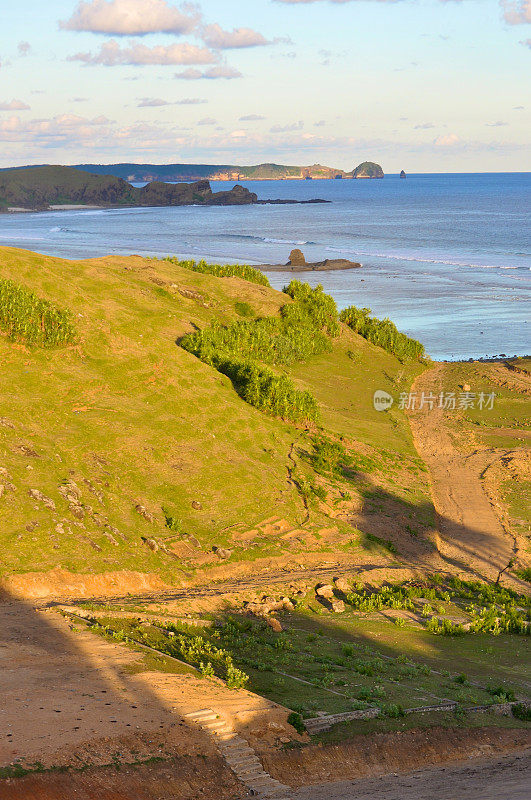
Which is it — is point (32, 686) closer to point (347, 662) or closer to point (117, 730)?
point (117, 730)

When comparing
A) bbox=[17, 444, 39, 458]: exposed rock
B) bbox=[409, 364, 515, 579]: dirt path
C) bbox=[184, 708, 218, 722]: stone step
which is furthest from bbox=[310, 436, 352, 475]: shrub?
bbox=[184, 708, 218, 722]: stone step

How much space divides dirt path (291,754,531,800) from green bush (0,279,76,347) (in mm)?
23162

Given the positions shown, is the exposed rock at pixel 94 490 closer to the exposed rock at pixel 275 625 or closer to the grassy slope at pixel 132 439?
the grassy slope at pixel 132 439

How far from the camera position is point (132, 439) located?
27844 mm

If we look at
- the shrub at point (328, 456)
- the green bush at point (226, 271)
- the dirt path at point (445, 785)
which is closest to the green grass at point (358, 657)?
the dirt path at point (445, 785)

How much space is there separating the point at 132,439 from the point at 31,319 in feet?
25.5

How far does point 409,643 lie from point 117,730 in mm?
9280

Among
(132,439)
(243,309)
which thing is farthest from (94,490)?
(243,309)

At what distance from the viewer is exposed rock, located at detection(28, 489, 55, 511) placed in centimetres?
2238

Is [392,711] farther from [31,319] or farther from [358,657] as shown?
[31,319]

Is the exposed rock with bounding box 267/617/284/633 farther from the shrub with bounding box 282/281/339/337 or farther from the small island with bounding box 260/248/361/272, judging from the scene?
the small island with bounding box 260/248/361/272

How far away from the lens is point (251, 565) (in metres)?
24.0

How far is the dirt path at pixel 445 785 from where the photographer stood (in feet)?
41.2

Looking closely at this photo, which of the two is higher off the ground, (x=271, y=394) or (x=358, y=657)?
(x=271, y=394)
